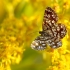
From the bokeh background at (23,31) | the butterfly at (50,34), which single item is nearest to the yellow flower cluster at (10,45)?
the bokeh background at (23,31)

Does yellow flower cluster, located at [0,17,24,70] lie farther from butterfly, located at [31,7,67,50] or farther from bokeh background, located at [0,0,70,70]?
butterfly, located at [31,7,67,50]

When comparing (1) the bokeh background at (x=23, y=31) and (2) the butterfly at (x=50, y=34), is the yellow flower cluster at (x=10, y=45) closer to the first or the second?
(1) the bokeh background at (x=23, y=31)

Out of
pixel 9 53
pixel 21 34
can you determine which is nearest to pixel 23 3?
pixel 21 34

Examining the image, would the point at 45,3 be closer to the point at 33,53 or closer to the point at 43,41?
the point at 33,53

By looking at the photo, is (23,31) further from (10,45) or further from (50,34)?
(50,34)

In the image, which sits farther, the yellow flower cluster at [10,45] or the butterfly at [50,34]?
the yellow flower cluster at [10,45]
